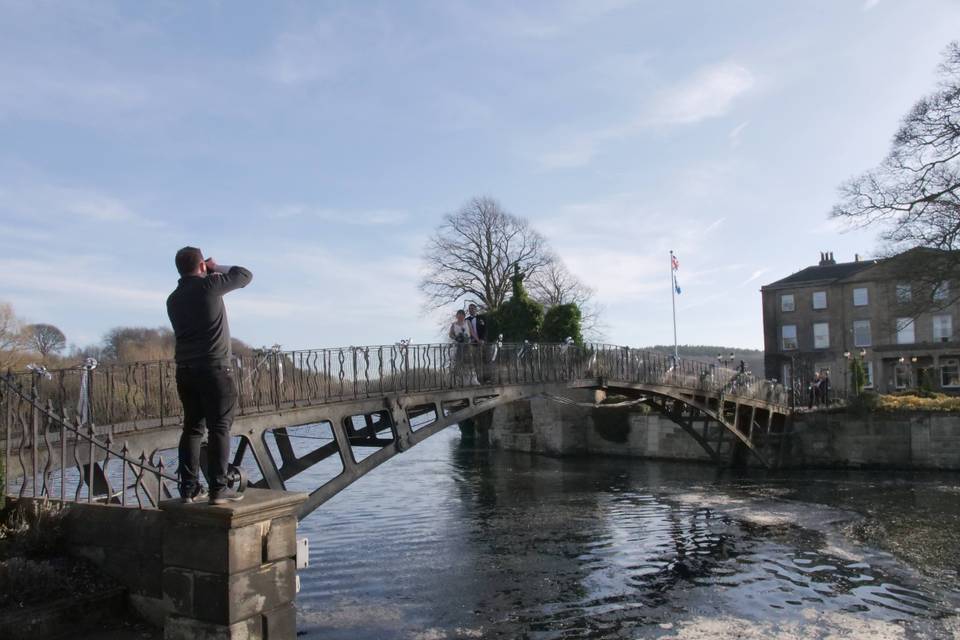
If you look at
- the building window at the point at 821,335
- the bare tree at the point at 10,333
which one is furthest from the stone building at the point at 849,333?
the bare tree at the point at 10,333

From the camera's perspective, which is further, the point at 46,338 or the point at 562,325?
the point at 46,338

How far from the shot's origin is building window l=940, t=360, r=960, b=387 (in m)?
47.4

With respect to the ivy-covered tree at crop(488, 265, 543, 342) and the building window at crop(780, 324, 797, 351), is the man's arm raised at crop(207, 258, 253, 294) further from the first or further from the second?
the building window at crop(780, 324, 797, 351)

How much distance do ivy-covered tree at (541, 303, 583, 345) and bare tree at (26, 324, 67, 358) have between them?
84.2 ft

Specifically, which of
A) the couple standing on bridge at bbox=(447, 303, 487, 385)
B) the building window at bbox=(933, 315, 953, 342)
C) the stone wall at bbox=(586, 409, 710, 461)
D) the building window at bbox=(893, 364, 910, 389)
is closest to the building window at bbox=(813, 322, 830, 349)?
the building window at bbox=(893, 364, 910, 389)

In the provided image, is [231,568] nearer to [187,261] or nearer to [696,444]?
[187,261]

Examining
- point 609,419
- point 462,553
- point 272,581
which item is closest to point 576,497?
point 462,553

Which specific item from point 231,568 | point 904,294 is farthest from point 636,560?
point 904,294

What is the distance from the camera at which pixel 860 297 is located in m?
50.7

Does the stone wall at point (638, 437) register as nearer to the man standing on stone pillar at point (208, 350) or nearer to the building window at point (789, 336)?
the building window at point (789, 336)

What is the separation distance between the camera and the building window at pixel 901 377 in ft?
161

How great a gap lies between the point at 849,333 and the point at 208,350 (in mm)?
52139

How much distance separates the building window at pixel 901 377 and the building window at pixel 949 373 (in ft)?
6.26

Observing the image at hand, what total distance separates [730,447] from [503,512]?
15.3 metres
